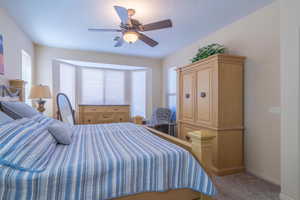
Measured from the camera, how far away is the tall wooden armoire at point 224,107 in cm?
242

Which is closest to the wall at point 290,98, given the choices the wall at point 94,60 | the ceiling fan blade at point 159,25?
the ceiling fan blade at point 159,25

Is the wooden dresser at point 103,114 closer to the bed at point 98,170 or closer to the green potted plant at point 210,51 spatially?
the green potted plant at point 210,51

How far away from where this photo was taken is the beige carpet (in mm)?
1895

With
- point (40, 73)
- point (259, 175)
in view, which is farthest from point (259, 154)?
point (40, 73)

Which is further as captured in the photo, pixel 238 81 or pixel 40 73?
pixel 40 73

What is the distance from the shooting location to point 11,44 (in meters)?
2.64

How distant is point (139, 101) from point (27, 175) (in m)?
4.38

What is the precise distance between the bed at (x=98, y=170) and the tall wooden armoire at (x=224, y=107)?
4.10 feet

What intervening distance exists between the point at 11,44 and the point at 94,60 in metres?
1.96

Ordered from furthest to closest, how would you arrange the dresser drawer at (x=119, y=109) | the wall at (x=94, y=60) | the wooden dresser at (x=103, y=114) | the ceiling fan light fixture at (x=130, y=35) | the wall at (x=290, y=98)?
the dresser drawer at (x=119, y=109), the wooden dresser at (x=103, y=114), the wall at (x=94, y=60), the ceiling fan light fixture at (x=130, y=35), the wall at (x=290, y=98)

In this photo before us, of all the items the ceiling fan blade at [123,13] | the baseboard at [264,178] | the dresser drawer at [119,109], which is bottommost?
the baseboard at [264,178]

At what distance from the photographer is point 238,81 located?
2.56m

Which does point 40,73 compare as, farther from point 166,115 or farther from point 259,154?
point 259,154

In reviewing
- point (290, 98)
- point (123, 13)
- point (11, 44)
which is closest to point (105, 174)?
point (123, 13)
